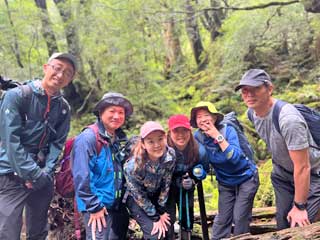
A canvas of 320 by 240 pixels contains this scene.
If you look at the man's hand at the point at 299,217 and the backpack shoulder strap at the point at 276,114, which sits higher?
the backpack shoulder strap at the point at 276,114

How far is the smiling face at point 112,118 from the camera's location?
3.79m

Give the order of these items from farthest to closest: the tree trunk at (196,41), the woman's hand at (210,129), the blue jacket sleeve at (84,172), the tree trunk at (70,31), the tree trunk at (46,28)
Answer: the tree trunk at (196,41)
the tree trunk at (70,31)
the tree trunk at (46,28)
the woman's hand at (210,129)
the blue jacket sleeve at (84,172)

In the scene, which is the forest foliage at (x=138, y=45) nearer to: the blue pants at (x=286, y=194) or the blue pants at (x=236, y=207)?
the blue pants at (x=236, y=207)

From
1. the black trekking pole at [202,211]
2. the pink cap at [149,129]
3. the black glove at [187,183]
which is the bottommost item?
the black trekking pole at [202,211]

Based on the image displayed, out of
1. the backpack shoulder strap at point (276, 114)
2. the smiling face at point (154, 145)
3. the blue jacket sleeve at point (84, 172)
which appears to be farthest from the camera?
the smiling face at point (154, 145)

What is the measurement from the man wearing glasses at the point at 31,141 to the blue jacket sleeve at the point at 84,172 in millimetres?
438

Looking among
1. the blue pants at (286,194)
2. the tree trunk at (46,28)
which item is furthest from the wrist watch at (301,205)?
the tree trunk at (46,28)

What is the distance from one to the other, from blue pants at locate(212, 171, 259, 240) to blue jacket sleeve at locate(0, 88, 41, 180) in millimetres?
2040

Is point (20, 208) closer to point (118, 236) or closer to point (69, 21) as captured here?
point (118, 236)

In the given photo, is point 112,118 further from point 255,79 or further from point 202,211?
point 202,211

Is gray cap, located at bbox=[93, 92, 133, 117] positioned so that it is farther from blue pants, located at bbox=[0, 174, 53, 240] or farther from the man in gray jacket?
the man in gray jacket

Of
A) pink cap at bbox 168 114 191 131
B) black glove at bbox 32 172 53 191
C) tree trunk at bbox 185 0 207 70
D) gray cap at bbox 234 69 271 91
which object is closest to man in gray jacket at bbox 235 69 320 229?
gray cap at bbox 234 69 271 91

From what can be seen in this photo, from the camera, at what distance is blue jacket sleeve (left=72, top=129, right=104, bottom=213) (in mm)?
3514

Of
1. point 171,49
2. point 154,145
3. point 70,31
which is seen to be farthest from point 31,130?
point 171,49
